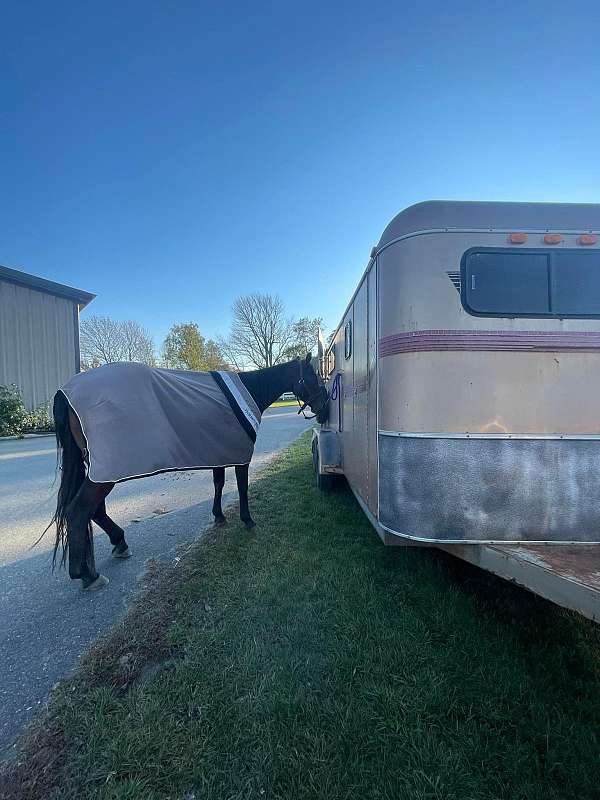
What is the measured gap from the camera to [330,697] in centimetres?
186

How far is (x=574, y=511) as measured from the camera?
208 centimetres

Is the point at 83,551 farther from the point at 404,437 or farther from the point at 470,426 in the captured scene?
the point at 470,426

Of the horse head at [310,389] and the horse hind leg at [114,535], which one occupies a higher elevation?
the horse head at [310,389]

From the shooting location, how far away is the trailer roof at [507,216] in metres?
2.09

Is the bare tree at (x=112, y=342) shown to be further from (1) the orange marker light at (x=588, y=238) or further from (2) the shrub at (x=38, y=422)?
(1) the orange marker light at (x=588, y=238)

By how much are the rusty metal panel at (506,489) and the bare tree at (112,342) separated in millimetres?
38502

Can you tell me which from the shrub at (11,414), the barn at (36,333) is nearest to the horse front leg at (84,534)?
the shrub at (11,414)

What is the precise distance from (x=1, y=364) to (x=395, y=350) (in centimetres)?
2171

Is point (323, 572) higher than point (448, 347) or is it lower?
lower

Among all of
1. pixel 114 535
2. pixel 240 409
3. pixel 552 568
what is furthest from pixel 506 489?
pixel 114 535

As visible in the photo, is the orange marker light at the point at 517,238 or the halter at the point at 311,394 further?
the halter at the point at 311,394

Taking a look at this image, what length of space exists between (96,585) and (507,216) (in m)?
4.12

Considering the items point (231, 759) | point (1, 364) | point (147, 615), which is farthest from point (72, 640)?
point (1, 364)

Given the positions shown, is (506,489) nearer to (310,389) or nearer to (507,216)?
(507,216)
